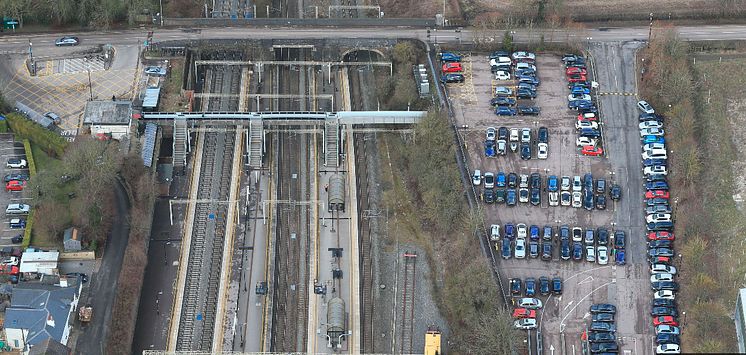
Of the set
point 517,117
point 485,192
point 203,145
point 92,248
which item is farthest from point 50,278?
point 517,117

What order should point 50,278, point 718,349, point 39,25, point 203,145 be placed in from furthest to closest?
point 39,25, point 203,145, point 50,278, point 718,349

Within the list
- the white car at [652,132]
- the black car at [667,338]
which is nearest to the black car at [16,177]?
the white car at [652,132]

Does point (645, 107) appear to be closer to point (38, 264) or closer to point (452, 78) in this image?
point (452, 78)

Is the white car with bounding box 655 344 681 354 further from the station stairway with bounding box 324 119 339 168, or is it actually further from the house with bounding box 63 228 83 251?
the house with bounding box 63 228 83 251

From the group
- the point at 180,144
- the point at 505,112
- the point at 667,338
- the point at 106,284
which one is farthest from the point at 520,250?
the point at 180,144

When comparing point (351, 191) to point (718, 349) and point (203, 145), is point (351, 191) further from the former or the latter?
point (718, 349)

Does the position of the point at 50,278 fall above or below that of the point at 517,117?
below
